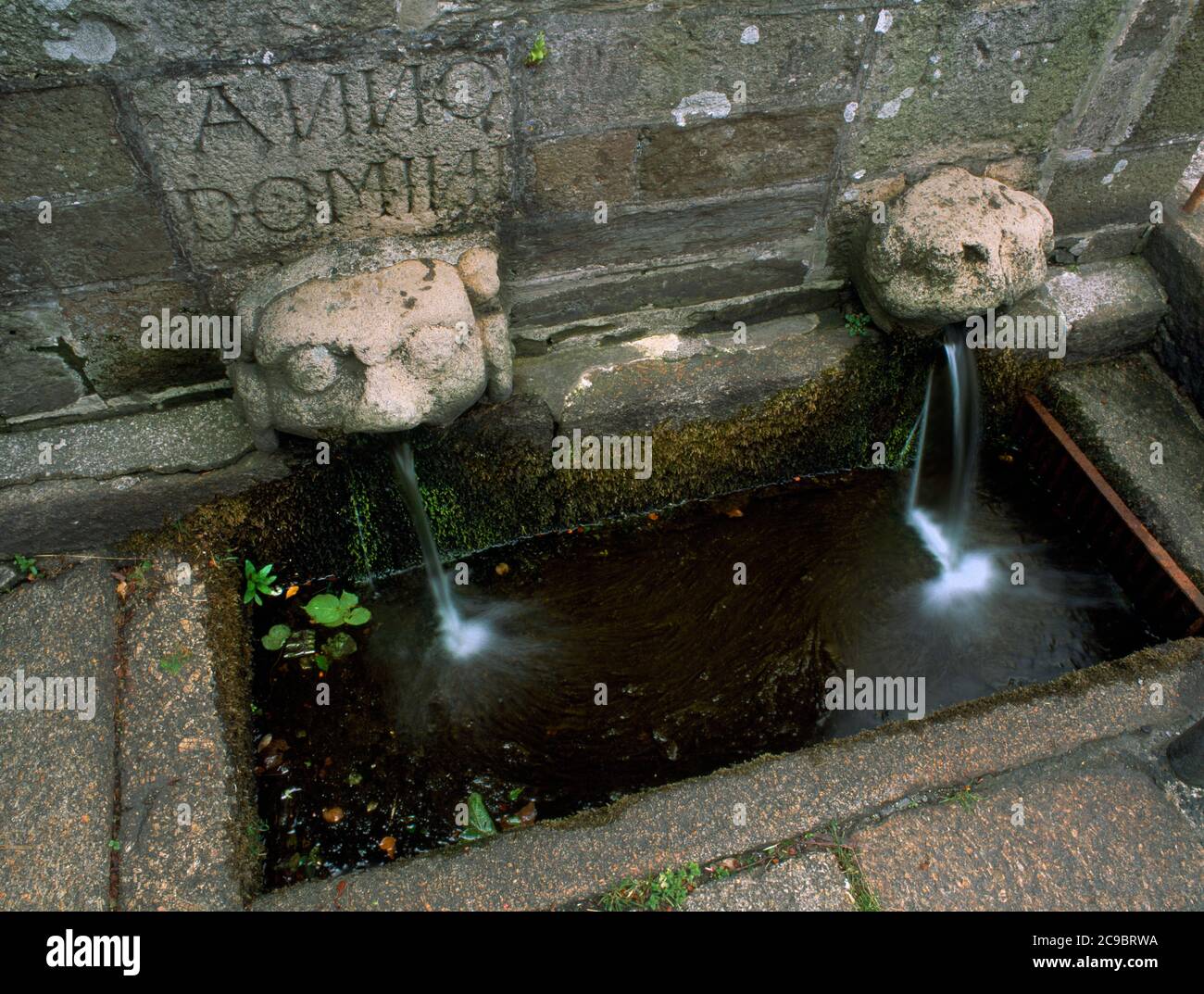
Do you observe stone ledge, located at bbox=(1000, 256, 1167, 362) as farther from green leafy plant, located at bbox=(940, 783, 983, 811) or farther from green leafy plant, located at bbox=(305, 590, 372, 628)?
green leafy plant, located at bbox=(305, 590, 372, 628)

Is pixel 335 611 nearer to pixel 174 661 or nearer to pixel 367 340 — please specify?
pixel 174 661

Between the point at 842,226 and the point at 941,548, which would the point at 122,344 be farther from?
the point at 941,548

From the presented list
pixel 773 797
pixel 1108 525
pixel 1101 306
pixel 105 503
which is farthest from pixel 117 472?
pixel 1101 306

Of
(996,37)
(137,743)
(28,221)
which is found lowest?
(137,743)

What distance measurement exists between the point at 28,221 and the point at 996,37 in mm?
2855

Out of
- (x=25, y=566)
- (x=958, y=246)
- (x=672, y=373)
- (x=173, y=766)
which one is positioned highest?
(x=958, y=246)

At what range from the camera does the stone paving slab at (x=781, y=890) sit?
2295mm

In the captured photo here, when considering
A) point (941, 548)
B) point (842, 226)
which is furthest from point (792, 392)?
point (941, 548)

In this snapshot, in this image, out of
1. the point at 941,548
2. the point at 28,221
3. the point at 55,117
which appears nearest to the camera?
the point at 55,117

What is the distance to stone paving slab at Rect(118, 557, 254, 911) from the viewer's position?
2318mm

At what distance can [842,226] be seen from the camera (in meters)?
3.28

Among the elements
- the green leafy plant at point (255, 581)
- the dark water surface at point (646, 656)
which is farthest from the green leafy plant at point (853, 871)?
the green leafy plant at point (255, 581)

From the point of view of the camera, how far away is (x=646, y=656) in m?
3.22

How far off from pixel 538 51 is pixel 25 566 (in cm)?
221
